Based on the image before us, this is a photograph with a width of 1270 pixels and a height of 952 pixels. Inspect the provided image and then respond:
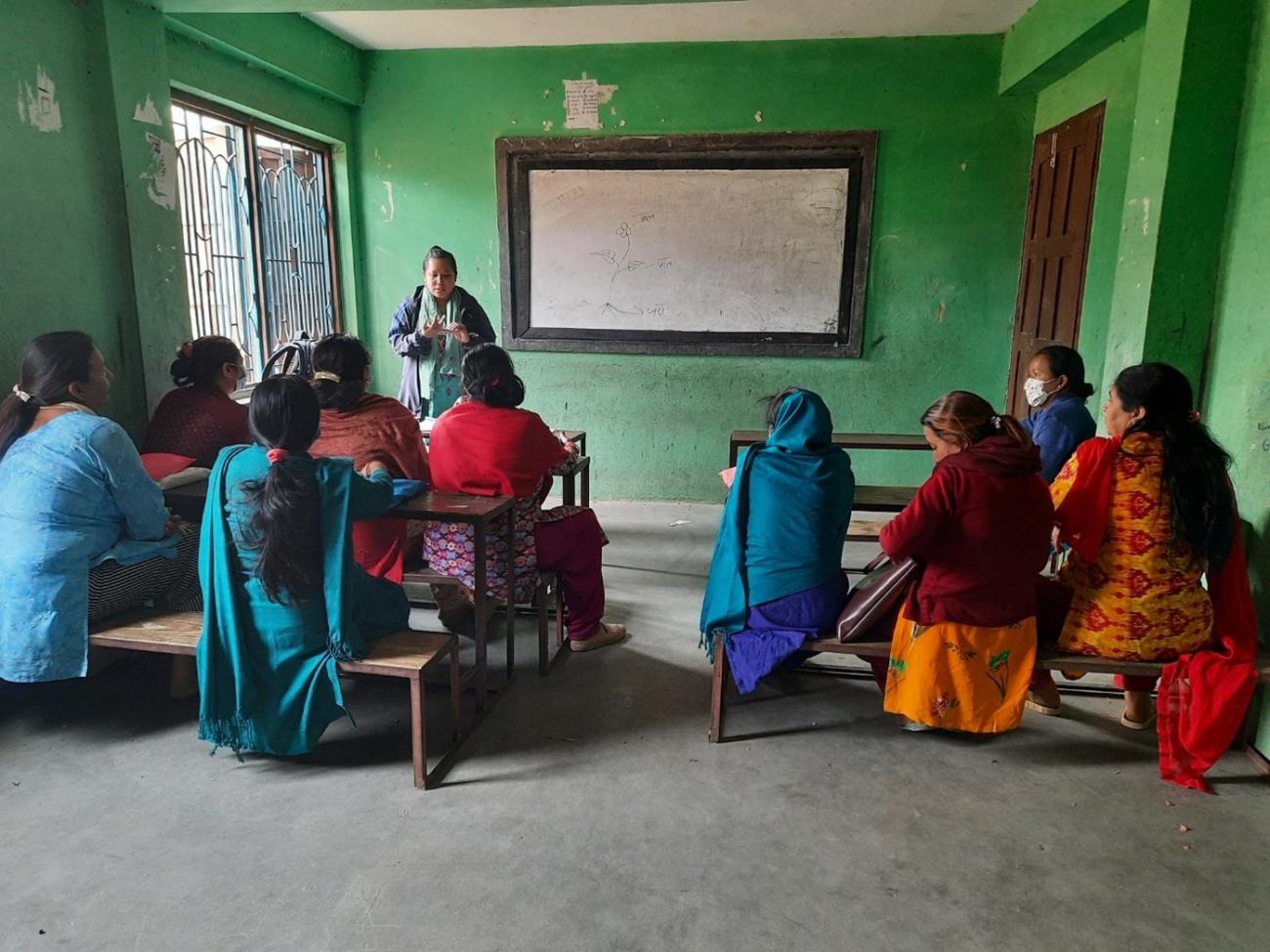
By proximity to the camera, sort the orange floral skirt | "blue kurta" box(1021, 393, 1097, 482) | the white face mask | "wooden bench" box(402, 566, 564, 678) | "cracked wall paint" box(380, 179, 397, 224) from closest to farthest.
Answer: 1. the orange floral skirt
2. "wooden bench" box(402, 566, 564, 678)
3. "blue kurta" box(1021, 393, 1097, 482)
4. the white face mask
5. "cracked wall paint" box(380, 179, 397, 224)

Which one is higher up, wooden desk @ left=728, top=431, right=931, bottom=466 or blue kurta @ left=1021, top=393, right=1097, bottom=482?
blue kurta @ left=1021, top=393, right=1097, bottom=482

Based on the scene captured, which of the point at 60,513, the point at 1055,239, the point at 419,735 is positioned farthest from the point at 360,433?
the point at 1055,239

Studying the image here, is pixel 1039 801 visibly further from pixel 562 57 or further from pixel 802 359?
pixel 562 57

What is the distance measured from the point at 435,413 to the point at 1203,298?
337cm

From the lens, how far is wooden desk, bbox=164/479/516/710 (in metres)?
2.42

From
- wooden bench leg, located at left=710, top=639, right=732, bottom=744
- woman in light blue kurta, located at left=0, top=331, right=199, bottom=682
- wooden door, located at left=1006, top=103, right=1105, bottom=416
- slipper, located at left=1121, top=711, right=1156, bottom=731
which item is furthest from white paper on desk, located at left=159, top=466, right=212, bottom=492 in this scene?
Result: wooden door, located at left=1006, top=103, right=1105, bottom=416

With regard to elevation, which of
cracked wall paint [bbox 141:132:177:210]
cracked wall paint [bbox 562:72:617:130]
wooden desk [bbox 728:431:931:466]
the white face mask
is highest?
cracked wall paint [bbox 562:72:617:130]

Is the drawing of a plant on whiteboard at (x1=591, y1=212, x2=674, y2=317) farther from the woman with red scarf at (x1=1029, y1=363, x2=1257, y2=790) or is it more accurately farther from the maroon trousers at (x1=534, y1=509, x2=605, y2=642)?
the woman with red scarf at (x1=1029, y1=363, x2=1257, y2=790)

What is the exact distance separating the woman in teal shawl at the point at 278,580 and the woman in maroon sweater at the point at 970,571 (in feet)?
4.74

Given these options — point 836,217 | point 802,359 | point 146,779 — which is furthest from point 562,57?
point 146,779

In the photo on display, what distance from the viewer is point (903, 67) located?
485 centimetres

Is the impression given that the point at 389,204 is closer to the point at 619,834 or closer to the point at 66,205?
the point at 66,205

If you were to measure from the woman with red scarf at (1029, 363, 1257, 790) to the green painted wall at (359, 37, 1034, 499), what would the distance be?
2.97 metres

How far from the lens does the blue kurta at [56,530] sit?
228 centimetres
